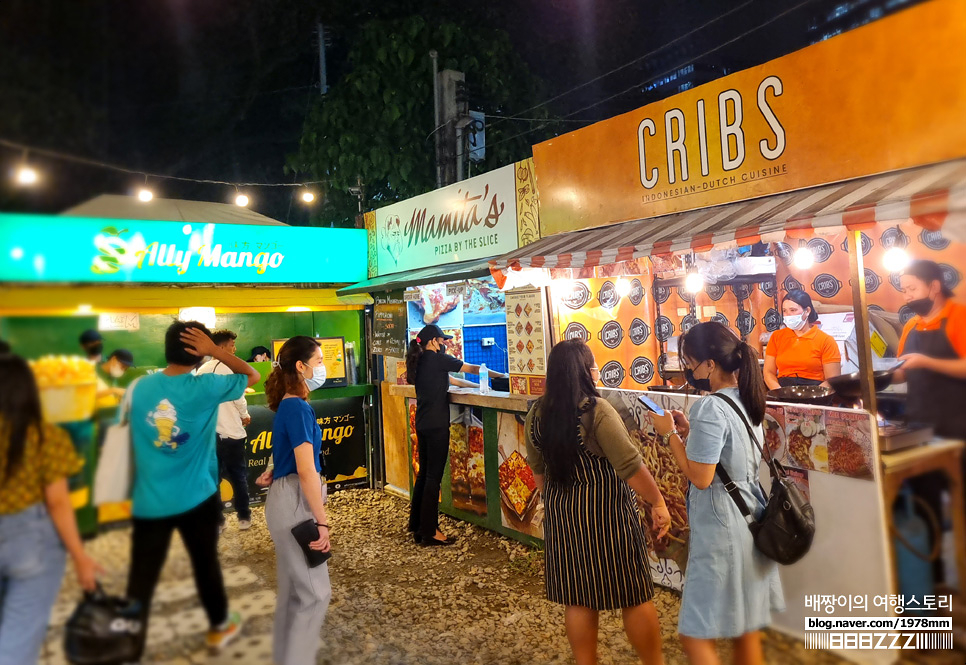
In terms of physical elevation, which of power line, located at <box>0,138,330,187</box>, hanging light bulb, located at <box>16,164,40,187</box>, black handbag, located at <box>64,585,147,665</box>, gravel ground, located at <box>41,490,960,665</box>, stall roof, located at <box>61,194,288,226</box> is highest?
power line, located at <box>0,138,330,187</box>

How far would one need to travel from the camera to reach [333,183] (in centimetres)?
107

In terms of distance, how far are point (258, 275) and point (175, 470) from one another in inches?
17.8

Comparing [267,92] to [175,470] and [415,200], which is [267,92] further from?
[415,200]

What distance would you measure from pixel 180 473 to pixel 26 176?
0.37 metres

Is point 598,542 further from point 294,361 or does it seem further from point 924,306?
point 924,306

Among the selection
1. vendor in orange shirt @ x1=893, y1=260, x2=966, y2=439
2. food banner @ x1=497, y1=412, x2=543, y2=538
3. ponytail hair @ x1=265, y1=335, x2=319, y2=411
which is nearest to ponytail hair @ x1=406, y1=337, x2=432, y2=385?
food banner @ x1=497, y1=412, x2=543, y2=538

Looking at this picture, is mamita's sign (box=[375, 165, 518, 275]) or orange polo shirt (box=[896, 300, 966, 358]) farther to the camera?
mamita's sign (box=[375, 165, 518, 275])

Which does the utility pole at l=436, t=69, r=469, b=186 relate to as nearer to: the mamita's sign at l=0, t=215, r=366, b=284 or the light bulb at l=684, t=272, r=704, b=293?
the light bulb at l=684, t=272, r=704, b=293

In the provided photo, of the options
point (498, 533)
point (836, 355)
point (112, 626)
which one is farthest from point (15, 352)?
point (836, 355)

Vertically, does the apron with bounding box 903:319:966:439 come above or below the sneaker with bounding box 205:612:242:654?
above

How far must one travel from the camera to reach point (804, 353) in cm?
486

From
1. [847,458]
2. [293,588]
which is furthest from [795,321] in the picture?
[293,588]

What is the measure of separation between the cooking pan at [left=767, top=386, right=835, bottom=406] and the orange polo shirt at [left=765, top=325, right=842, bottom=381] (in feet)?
3.98

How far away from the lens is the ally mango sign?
2.69 meters
